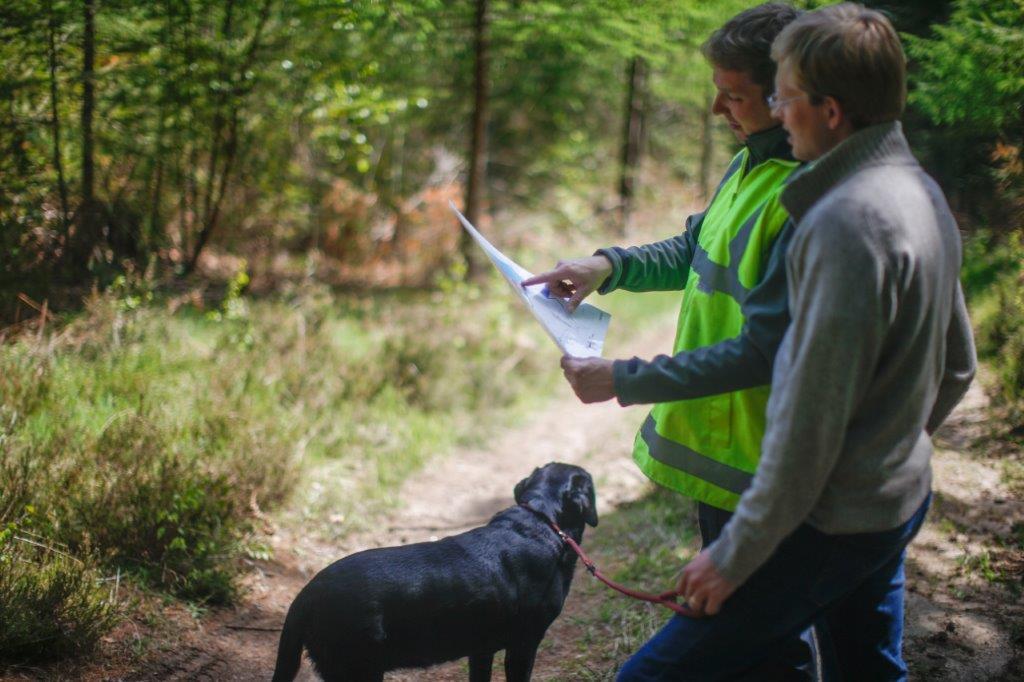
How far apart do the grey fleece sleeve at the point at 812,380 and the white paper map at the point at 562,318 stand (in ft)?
2.43

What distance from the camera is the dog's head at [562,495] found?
119 inches

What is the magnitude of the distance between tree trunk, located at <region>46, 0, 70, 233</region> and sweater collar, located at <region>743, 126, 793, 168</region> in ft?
14.3

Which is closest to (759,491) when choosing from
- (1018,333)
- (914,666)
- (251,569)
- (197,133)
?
(914,666)

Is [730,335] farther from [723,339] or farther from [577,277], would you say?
[577,277]

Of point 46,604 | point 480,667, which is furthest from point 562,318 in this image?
point 46,604

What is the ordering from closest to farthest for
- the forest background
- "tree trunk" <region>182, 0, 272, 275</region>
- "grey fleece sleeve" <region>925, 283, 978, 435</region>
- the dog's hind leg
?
"grey fleece sleeve" <region>925, 283, 978, 435</region> < the dog's hind leg < the forest background < "tree trunk" <region>182, 0, 272, 275</region>

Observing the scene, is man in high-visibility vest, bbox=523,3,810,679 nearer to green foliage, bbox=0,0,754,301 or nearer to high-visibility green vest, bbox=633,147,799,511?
high-visibility green vest, bbox=633,147,799,511

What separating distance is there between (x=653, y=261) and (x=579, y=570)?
2.33 metres

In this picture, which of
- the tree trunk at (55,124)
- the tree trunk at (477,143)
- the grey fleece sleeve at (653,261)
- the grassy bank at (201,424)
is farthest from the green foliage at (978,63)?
the tree trunk at (55,124)

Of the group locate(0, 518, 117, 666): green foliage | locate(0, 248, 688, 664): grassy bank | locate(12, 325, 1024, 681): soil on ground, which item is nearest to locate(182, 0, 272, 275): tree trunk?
locate(0, 248, 688, 664): grassy bank

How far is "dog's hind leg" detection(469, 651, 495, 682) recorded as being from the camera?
2.89m

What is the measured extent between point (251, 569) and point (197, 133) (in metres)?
4.00

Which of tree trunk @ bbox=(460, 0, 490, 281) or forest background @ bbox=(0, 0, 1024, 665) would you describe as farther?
tree trunk @ bbox=(460, 0, 490, 281)

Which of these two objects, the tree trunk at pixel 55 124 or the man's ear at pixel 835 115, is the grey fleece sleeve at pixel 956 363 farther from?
the tree trunk at pixel 55 124
